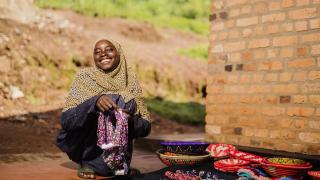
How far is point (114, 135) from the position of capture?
3.31 metres

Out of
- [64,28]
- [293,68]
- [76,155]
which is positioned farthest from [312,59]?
[64,28]

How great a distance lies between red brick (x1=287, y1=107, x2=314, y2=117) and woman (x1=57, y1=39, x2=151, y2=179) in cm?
168

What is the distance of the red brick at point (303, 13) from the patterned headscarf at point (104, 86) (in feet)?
6.34

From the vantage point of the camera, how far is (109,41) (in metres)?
3.61

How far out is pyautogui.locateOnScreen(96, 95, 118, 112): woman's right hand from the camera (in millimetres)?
3220

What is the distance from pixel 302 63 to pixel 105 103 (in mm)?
2245

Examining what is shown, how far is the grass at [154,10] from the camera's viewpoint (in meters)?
15.4

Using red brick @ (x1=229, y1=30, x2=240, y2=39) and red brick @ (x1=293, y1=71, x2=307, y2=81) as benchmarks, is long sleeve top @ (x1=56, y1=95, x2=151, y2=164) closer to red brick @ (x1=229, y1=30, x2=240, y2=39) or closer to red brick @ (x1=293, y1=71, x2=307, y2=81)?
red brick @ (x1=293, y1=71, x2=307, y2=81)

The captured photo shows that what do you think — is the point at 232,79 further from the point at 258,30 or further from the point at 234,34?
the point at 258,30

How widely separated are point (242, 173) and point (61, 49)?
694 centimetres

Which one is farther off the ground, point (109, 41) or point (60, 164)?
point (109, 41)

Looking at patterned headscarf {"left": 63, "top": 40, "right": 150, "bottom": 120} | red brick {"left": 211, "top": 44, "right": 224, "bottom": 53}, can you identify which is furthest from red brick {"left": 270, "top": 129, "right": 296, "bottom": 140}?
patterned headscarf {"left": 63, "top": 40, "right": 150, "bottom": 120}

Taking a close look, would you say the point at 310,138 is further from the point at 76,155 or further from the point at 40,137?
the point at 40,137

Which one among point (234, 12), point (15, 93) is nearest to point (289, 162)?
point (234, 12)
